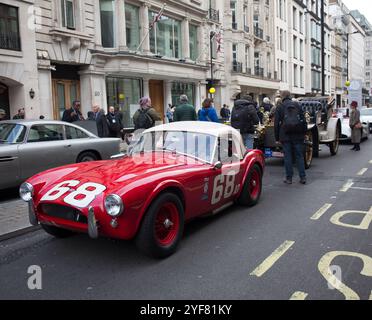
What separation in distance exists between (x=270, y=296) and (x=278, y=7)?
43.3 meters

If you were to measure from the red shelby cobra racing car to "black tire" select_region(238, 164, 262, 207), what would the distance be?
0.13m

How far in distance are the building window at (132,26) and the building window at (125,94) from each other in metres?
1.90

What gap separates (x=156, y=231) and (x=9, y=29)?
1358cm

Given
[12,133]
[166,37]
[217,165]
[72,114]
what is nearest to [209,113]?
[12,133]

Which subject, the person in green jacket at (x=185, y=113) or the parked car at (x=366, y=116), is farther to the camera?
the parked car at (x=366, y=116)

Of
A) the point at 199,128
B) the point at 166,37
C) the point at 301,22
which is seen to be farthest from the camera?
the point at 301,22

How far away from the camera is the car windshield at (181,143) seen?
5148 mm

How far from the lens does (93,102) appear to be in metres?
18.2

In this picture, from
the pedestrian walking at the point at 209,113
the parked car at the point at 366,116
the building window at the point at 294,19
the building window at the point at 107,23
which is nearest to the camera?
the pedestrian walking at the point at 209,113

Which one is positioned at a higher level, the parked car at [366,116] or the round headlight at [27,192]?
the parked car at [366,116]

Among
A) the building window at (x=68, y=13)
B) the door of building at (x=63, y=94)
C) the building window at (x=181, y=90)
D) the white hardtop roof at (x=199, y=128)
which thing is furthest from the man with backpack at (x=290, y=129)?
the building window at (x=181, y=90)

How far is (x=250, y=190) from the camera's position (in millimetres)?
6309

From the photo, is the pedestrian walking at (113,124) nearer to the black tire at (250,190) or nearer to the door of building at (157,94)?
the black tire at (250,190)

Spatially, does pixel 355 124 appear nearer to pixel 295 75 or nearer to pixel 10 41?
pixel 10 41
